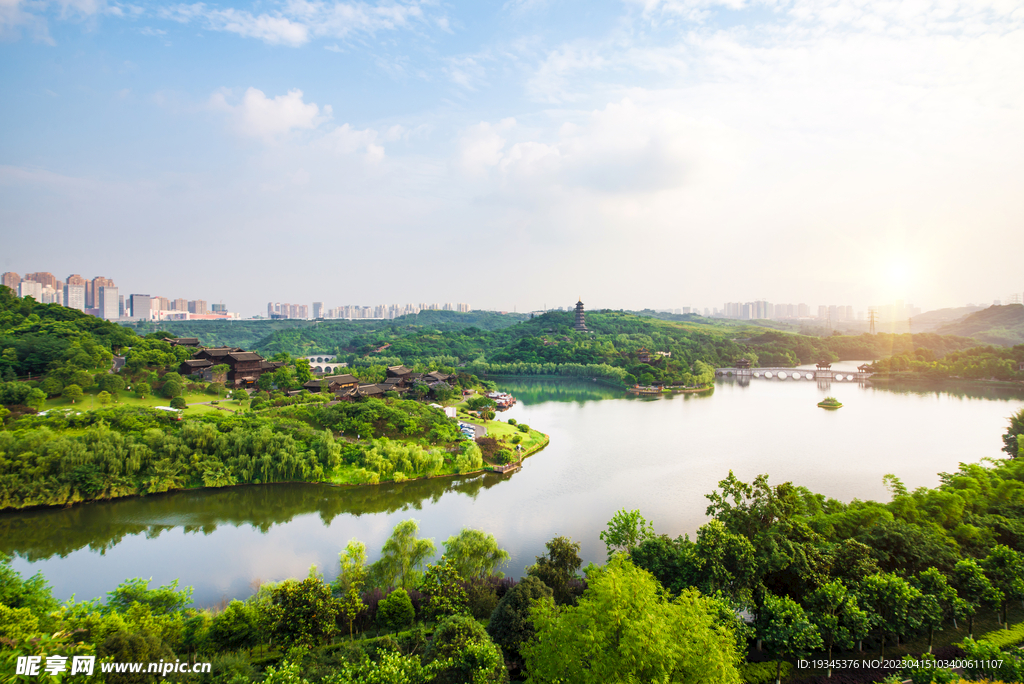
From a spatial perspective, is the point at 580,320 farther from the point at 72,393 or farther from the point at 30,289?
the point at 30,289

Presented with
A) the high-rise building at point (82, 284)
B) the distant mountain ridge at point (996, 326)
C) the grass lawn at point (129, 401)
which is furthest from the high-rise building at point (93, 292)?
the distant mountain ridge at point (996, 326)

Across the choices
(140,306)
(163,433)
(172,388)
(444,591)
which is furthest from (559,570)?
(140,306)

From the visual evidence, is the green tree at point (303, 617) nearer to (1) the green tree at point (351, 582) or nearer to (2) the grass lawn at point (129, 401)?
(1) the green tree at point (351, 582)

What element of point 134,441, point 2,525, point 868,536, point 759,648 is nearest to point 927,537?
point 868,536

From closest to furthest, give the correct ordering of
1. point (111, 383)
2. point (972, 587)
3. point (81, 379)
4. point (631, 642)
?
point (631, 642) < point (972, 587) < point (81, 379) < point (111, 383)

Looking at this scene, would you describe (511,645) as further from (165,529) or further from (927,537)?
(165,529)

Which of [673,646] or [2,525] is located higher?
[673,646]
